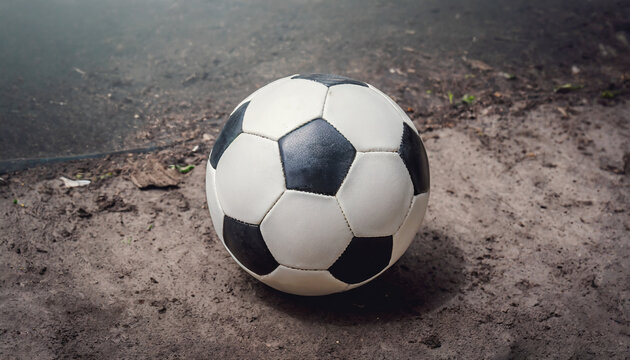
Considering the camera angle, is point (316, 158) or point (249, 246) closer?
point (316, 158)

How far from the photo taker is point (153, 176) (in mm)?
3072

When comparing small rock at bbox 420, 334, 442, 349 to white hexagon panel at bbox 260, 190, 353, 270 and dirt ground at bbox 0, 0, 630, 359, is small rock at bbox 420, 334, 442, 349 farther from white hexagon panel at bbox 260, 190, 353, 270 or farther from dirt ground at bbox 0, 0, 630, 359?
white hexagon panel at bbox 260, 190, 353, 270

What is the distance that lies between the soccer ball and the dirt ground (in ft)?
1.33

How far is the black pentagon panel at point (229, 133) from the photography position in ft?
6.89

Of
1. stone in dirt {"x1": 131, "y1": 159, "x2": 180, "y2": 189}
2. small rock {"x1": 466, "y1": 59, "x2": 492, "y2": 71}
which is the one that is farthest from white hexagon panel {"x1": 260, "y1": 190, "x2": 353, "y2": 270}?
small rock {"x1": 466, "y1": 59, "x2": 492, "y2": 71}

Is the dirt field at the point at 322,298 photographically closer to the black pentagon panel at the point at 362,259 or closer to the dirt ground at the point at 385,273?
the dirt ground at the point at 385,273

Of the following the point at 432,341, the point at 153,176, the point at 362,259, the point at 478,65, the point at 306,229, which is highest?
the point at 306,229

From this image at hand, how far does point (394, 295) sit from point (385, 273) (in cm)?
16

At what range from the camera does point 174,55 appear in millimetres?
4543

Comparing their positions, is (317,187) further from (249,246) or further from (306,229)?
(249,246)

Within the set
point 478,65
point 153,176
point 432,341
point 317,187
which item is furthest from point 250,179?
point 478,65

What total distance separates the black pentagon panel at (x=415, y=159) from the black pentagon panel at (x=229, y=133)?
747 mm

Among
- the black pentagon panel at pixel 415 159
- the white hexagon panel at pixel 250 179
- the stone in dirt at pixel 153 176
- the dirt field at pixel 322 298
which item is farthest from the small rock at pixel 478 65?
the white hexagon panel at pixel 250 179

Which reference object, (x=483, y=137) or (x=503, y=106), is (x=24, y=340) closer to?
(x=483, y=137)
